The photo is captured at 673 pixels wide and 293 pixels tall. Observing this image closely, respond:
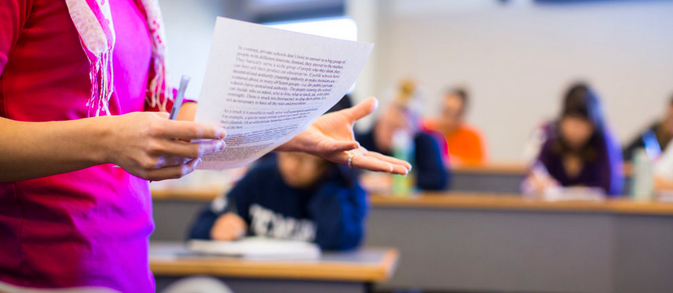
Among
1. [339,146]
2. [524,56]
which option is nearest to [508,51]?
[524,56]

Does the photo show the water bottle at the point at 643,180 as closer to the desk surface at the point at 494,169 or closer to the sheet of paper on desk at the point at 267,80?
the desk surface at the point at 494,169

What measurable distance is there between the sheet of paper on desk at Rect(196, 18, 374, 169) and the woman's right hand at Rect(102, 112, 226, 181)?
0.03m

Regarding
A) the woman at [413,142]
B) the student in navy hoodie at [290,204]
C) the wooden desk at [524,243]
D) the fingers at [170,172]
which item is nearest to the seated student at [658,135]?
the woman at [413,142]

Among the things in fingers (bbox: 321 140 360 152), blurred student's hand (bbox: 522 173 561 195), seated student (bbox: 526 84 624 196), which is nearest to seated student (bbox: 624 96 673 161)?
seated student (bbox: 526 84 624 196)

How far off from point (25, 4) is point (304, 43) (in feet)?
0.99

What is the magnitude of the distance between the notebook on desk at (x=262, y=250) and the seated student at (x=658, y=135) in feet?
14.4

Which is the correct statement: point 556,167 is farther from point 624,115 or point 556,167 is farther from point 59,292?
point 59,292

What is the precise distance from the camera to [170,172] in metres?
0.59

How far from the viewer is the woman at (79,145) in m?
0.57

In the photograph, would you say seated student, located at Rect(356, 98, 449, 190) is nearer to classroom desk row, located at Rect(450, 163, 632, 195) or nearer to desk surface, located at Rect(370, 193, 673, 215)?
classroom desk row, located at Rect(450, 163, 632, 195)

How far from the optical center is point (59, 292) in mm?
595

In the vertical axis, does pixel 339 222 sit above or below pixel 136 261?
below

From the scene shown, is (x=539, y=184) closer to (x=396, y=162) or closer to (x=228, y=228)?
(x=228, y=228)

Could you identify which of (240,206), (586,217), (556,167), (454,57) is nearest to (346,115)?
(240,206)
